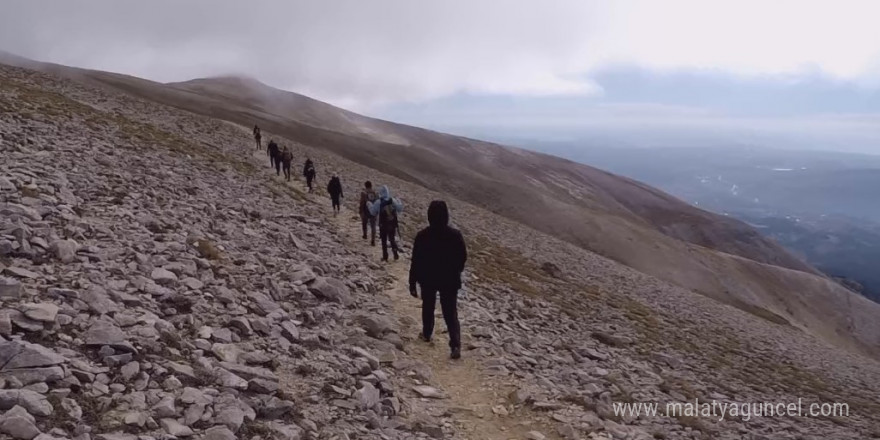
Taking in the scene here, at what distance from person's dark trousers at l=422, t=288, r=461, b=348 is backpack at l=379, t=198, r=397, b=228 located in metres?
7.57

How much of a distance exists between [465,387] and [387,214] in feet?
31.8

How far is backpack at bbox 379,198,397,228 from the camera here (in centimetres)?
2009

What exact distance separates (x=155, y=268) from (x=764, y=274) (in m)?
88.3

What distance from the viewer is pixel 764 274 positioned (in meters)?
84.4

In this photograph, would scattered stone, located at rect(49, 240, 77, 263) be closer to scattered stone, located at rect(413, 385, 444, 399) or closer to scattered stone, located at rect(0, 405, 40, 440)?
scattered stone, located at rect(0, 405, 40, 440)

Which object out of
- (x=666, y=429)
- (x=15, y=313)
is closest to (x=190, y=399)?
(x=15, y=313)

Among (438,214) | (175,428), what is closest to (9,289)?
(175,428)

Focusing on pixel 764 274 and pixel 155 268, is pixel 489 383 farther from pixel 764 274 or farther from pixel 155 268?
pixel 764 274

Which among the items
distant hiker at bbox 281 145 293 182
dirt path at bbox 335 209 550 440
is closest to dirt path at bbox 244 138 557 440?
dirt path at bbox 335 209 550 440

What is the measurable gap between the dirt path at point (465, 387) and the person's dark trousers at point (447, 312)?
0.35 meters

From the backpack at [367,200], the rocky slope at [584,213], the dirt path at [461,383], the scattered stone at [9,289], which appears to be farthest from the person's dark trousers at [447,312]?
the rocky slope at [584,213]

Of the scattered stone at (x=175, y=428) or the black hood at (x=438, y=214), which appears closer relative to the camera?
the scattered stone at (x=175, y=428)

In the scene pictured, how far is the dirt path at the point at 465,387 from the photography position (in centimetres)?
987

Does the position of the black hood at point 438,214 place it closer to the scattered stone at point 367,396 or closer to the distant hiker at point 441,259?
the distant hiker at point 441,259
